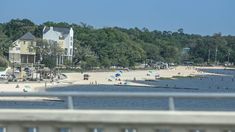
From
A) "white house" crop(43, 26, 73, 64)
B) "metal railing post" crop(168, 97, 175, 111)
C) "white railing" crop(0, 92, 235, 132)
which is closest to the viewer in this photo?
"white railing" crop(0, 92, 235, 132)

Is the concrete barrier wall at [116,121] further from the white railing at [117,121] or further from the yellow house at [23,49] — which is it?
the yellow house at [23,49]

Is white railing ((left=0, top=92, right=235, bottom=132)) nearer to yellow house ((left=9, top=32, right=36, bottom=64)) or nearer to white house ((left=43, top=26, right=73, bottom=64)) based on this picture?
yellow house ((left=9, top=32, right=36, bottom=64))

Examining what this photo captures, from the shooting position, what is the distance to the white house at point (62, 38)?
17500cm

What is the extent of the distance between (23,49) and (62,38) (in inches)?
516

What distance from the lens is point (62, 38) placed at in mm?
177875

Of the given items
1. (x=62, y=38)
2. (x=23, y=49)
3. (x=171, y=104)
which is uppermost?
(x=62, y=38)

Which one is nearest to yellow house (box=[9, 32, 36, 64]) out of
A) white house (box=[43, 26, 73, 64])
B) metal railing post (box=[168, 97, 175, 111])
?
white house (box=[43, 26, 73, 64])

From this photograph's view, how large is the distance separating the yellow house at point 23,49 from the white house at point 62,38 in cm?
624

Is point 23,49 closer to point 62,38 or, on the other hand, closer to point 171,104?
point 62,38

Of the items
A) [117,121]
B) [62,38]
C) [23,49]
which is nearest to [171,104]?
[117,121]

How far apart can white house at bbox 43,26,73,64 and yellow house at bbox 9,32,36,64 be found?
624 cm

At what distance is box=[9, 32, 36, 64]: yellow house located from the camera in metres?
168

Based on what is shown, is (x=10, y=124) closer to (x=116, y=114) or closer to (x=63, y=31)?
(x=116, y=114)

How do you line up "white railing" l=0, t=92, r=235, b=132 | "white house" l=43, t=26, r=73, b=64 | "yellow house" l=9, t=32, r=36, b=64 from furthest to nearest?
1. "white house" l=43, t=26, r=73, b=64
2. "yellow house" l=9, t=32, r=36, b=64
3. "white railing" l=0, t=92, r=235, b=132
